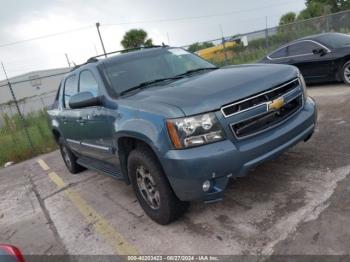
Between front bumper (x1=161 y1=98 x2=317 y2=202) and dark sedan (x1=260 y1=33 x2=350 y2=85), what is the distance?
19.7ft

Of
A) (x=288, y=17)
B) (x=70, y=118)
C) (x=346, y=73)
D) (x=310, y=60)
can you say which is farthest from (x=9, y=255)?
(x=288, y=17)

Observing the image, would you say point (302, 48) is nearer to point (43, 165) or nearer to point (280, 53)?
point (280, 53)

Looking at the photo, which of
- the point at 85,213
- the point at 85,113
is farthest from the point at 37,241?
the point at 85,113

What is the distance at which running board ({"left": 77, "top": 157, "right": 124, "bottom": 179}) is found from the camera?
472 cm

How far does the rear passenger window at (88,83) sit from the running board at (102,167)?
3.33ft

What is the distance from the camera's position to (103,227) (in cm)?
443

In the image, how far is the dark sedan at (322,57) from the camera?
8680 millimetres

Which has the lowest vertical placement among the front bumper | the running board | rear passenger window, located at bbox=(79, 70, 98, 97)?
the running board

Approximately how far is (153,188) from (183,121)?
3.26ft

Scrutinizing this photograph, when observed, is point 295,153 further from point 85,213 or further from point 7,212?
point 7,212

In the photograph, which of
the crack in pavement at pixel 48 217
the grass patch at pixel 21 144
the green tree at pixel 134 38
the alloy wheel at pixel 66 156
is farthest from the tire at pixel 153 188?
the green tree at pixel 134 38

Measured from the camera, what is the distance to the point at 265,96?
3670 millimetres

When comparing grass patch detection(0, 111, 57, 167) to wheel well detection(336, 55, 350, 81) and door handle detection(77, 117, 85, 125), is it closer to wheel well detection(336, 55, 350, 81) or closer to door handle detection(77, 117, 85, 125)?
door handle detection(77, 117, 85, 125)

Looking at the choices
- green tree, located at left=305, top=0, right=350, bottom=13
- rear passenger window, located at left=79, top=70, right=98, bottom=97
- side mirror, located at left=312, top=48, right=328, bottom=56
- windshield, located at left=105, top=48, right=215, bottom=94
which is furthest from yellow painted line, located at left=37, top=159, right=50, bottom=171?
green tree, located at left=305, top=0, right=350, bottom=13
